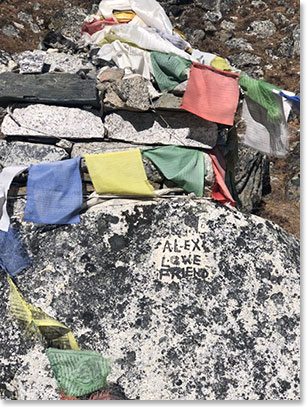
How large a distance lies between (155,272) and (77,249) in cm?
69

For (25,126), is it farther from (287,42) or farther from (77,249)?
(287,42)

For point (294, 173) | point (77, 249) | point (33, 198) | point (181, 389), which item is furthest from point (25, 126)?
point (294, 173)

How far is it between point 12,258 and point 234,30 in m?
13.0

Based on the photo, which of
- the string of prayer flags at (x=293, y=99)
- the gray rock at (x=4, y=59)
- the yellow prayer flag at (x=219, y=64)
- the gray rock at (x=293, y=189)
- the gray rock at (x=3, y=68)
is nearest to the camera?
the string of prayer flags at (x=293, y=99)

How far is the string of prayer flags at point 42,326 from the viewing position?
4.09 metres

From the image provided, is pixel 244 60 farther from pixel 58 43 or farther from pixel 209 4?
pixel 58 43

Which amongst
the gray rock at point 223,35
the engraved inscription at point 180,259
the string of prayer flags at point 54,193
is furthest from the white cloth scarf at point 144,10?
the gray rock at point 223,35

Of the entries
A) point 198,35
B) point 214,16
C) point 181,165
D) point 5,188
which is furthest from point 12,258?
point 214,16

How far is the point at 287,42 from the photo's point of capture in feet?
49.4

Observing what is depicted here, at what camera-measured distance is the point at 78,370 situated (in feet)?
13.0

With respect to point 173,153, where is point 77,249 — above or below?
below

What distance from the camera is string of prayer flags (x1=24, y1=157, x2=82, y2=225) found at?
14.7ft

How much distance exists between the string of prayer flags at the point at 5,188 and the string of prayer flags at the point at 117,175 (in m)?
0.63

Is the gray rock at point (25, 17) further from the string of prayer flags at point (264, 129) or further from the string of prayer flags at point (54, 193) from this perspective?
the string of prayer flags at point (54, 193)
